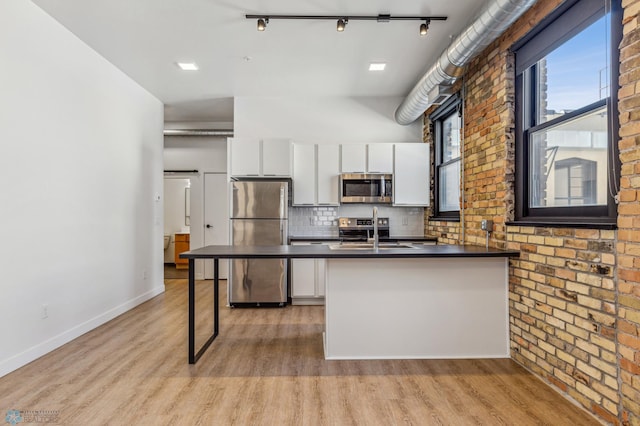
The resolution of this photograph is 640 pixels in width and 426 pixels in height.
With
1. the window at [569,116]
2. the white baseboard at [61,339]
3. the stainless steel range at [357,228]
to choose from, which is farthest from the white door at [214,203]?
the window at [569,116]

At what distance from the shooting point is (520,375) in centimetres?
251

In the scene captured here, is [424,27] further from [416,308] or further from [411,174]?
[416,308]

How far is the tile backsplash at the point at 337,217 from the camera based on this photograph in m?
5.07

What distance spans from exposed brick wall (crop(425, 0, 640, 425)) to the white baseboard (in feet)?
12.8

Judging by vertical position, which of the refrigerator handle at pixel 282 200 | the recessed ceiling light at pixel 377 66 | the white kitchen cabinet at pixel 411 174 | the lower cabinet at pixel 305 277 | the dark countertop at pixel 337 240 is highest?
the recessed ceiling light at pixel 377 66

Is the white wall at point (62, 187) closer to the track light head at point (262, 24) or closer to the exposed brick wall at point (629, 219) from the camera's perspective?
the track light head at point (262, 24)

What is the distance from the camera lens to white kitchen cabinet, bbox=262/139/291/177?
4582mm

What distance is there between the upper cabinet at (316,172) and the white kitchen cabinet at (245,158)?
0.53 meters

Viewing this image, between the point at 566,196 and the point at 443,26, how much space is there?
6.12 ft

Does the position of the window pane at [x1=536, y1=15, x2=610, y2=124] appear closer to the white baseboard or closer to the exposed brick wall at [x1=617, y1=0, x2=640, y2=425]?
the exposed brick wall at [x1=617, y1=0, x2=640, y2=425]

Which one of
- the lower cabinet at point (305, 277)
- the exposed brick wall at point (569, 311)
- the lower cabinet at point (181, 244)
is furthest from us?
the lower cabinet at point (181, 244)

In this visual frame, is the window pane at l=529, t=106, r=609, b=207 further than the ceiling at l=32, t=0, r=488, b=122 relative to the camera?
No

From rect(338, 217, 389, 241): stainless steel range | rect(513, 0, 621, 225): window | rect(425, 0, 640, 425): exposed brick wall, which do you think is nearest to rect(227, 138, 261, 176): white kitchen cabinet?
rect(338, 217, 389, 241): stainless steel range

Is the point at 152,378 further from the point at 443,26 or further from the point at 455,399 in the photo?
the point at 443,26
